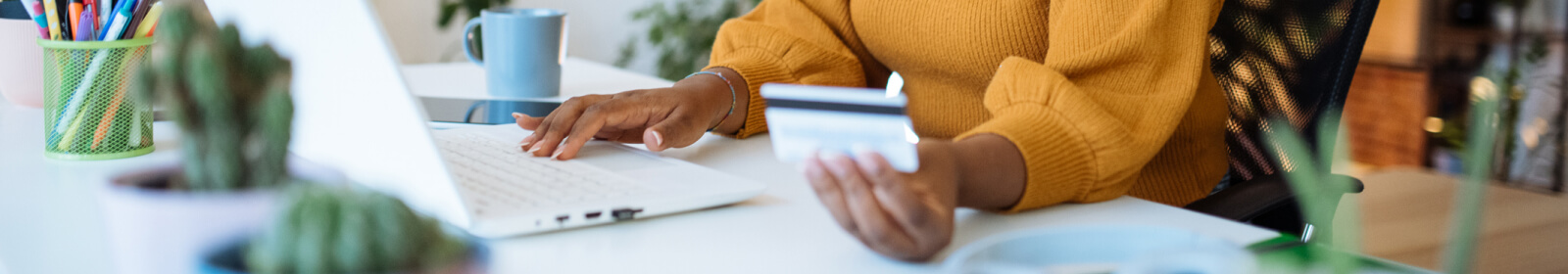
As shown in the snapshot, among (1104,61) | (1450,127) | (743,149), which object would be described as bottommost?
(1450,127)

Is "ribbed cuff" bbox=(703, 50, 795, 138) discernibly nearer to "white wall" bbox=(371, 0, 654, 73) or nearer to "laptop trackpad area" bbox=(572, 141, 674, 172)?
"laptop trackpad area" bbox=(572, 141, 674, 172)

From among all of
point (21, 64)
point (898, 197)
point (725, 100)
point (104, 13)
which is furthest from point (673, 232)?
point (21, 64)

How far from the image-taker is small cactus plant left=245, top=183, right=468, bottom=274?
0.26 m

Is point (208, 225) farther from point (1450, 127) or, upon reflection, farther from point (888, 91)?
point (1450, 127)

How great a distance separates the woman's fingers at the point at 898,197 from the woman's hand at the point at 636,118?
311mm

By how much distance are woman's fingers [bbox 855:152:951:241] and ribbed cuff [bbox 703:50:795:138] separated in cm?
42

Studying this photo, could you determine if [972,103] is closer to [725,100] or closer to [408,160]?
[725,100]

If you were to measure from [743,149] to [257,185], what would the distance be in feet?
1.67

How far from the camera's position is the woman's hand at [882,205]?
0.45 meters

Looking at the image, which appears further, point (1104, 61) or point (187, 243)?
point (1104, 61)

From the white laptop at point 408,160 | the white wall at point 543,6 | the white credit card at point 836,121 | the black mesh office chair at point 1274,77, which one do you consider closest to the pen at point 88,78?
the white laptop at point 408,160

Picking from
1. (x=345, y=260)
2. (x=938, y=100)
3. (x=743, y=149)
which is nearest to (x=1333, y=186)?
(x=345, y=260)

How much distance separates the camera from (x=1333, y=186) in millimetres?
274

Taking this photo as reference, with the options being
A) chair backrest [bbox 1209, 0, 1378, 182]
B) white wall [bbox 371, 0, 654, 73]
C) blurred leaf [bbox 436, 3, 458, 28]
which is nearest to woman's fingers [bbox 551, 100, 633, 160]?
chair backrest [bbox 1209, 0, 1378, 182]
